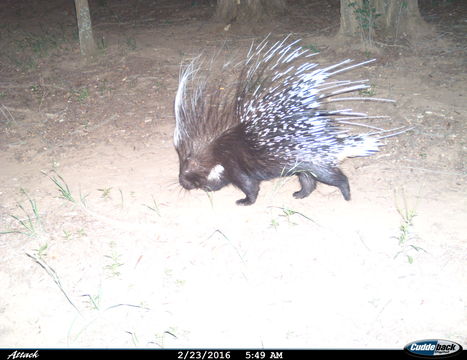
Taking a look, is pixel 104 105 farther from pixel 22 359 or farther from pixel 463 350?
pixel 463 350

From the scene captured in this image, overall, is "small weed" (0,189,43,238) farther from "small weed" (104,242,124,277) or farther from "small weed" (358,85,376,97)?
"small weed" (358,85,376,97)

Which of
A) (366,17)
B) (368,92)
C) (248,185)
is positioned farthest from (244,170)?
(366,17)

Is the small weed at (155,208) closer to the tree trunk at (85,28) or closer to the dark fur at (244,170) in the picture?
the dark fur at (244,170)

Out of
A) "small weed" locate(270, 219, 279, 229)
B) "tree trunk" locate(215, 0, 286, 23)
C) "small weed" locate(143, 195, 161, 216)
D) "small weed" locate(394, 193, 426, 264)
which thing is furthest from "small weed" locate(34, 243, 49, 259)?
"tree trunk" locate(215, 0, 286, 23)

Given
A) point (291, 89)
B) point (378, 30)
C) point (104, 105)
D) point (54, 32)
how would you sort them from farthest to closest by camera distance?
1. point (54, 32)
2. point (378, 30)
3. point (104, 105)
4. point (291, 89)

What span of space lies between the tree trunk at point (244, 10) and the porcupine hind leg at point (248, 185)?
4633 mm

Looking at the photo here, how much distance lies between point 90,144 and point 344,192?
2.41 meters

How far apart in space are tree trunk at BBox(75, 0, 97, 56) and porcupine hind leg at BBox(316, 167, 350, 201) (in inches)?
170

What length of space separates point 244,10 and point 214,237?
5.25 metres

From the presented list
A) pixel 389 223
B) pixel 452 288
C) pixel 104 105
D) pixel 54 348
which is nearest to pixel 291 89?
pixel 389 223

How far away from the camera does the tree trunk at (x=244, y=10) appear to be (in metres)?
7.06

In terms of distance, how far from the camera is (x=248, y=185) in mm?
3129

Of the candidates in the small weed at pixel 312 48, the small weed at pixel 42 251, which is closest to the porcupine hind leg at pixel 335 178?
the small weed at pixel 42 251

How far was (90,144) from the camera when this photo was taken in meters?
4.17
